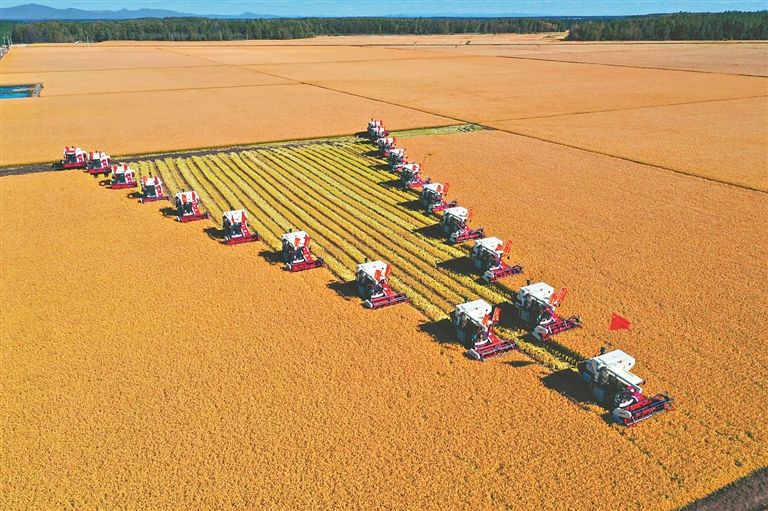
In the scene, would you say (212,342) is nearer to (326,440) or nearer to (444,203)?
(326,440)

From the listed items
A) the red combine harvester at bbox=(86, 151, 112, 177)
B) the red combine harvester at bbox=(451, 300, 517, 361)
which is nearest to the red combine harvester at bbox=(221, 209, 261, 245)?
the red combine harvester at bbox=(451, 300, 517, 361)

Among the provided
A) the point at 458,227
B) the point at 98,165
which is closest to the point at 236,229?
the point at 458,227

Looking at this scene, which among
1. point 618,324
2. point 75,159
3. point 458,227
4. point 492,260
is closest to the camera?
point 618,324

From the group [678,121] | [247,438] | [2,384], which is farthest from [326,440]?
[678,121]

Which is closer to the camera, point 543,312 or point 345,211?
point 543,312

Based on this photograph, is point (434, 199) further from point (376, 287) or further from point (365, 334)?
point (365, 334)

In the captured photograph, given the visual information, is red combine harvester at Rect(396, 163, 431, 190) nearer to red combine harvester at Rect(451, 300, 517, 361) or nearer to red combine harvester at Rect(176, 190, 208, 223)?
red combine harvester at Rect(176, 190, 208, 223)

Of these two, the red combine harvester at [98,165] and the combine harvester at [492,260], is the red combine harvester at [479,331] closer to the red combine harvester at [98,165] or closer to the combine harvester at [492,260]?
the combine harvester at [492,260]
